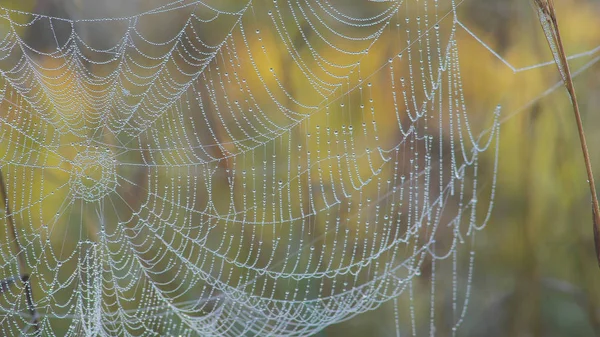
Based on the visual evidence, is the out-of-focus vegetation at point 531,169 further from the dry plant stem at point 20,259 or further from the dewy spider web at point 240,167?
the dry plant stem at point 20,259

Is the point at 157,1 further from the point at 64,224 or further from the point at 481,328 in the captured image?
the point at 481,328

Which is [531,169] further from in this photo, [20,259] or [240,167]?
[20,259]

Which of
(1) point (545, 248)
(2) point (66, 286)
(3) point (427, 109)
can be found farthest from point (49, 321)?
(1) point (545, 248)

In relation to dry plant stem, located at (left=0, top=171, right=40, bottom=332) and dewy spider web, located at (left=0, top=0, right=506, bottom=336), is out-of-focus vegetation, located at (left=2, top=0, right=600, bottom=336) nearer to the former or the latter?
dewy spider web, located at (left=0, top=0, right=506, bottom=336)

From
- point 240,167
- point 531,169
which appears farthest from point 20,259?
point 531,169

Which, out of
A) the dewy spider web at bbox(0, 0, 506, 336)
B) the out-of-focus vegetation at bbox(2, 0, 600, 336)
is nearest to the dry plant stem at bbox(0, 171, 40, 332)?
the dewy spider web at bbox(0, 0, 506, 336)

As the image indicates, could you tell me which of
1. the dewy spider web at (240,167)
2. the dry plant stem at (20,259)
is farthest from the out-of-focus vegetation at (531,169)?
the dry plant stem at (20,259)
